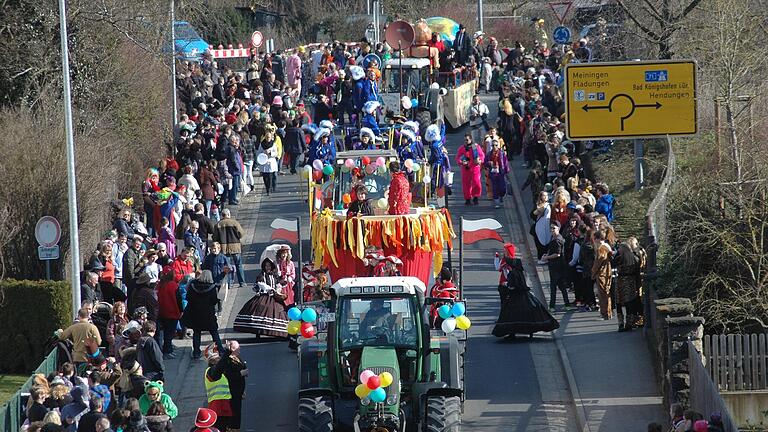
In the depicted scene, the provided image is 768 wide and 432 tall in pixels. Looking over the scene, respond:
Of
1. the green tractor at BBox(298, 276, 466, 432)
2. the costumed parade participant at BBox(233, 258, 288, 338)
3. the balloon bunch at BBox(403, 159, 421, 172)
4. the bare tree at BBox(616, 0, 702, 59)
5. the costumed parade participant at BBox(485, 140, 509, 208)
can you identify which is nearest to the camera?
the green tractor at BBox(298, 276, 466, 432)

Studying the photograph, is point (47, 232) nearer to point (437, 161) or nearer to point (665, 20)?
point (437, 161)

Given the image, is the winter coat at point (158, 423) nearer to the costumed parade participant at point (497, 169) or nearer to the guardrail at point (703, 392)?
the guardrail at point (703, 392)

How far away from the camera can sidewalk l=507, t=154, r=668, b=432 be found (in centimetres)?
1914

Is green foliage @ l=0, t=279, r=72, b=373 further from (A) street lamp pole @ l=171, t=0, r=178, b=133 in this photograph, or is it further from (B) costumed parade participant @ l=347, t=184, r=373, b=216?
(A) street lamp pole @ l=171, t=0, r=178, b=133

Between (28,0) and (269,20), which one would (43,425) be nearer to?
(28,0)

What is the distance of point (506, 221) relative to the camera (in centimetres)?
3144

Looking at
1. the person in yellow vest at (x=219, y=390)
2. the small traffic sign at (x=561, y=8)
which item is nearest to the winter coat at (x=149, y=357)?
the person in yellow vest at (x=219, y=390)

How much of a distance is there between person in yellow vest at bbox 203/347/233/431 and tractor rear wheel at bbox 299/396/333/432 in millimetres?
1517

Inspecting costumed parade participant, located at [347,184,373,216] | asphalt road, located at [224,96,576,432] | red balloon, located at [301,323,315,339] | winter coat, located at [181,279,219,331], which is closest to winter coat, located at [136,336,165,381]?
asphalt road, located at [224,96,576,432]

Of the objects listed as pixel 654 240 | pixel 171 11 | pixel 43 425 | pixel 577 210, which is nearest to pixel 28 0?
pixel 171 11

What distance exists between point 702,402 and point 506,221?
14572 mm

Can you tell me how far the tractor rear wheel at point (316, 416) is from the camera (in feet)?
54.0

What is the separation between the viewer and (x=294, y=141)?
35.6m

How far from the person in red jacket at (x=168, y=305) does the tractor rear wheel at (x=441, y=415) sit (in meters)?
7.12
